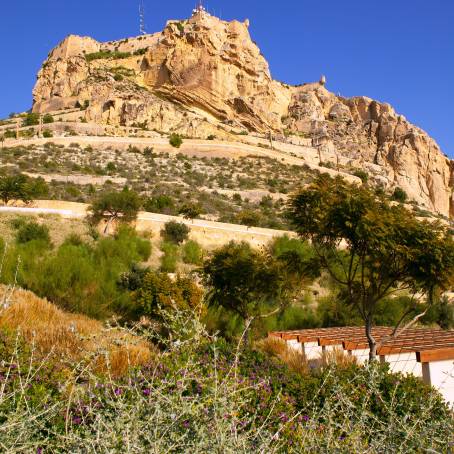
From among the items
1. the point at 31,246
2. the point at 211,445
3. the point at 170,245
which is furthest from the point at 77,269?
the point at 211,445

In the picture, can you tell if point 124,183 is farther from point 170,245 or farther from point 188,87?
point 188,87

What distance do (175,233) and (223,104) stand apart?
40.0 metres

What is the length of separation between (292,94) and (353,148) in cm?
1592

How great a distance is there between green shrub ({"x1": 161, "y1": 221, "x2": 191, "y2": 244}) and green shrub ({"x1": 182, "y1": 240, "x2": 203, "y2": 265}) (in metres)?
0.38

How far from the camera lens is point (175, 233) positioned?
60.7 ft

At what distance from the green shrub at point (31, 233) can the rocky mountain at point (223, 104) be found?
33.0 meters

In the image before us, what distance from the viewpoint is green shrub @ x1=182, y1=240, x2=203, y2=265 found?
17212 millimetres

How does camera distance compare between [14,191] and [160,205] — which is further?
[160,205]

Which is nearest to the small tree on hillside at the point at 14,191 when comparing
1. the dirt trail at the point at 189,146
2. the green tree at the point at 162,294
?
the green tree at the point at 162,294

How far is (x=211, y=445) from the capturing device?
1.89 meters

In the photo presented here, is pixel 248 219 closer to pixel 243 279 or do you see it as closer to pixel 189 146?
pixel 243 279

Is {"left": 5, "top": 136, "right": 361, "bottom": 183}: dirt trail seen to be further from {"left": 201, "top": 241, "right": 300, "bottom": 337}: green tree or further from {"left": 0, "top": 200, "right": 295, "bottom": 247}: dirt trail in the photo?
{"left": 201, "top": 241, "right": 300, "bottom": 337}: green tree

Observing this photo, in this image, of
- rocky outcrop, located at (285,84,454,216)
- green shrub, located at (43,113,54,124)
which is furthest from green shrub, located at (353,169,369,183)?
green shrub, located at (43,113,54,124)

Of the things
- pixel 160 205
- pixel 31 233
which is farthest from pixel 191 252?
pixel 160 205
